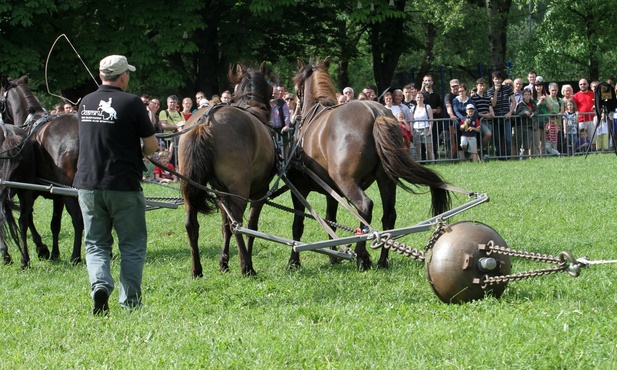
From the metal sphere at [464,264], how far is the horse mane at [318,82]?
429 centimetres

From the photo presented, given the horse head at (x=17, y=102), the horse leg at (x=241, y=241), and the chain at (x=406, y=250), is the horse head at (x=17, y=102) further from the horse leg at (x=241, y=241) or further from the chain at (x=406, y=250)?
the chain at (x=406, y=250)

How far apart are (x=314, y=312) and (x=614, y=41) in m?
32.9

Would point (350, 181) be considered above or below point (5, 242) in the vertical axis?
above

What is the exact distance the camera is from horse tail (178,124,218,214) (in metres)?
8.43

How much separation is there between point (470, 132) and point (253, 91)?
1188cm

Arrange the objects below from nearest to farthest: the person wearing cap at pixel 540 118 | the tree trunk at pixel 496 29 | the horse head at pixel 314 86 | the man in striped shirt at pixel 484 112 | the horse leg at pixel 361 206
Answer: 1. the horse leg at pixel 361 206
2. the horse head at pixel 314 86
3. the man in striped shirt at pixel 484 112
4. the person wearing cap at pixel 540 118
5. the tree trunk at pixel 496 29

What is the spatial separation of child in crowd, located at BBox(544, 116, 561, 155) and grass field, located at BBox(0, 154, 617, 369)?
442 inches

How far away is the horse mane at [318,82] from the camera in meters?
10.6

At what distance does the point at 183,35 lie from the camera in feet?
78.9

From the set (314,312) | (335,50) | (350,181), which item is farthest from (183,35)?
(314,312)

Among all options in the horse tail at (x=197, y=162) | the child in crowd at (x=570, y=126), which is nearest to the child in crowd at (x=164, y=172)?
the horse tail at (x=197, y=162)

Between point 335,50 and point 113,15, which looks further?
point 335,50

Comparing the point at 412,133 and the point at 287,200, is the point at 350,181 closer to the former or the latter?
the point at 287,200

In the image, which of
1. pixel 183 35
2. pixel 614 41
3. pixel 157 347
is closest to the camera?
pixel 157 347
